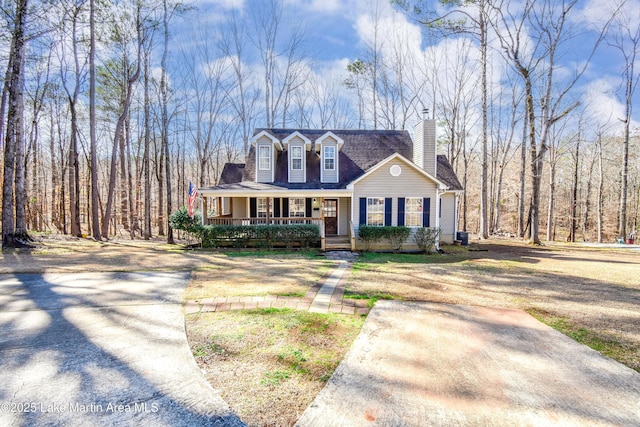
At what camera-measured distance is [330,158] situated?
14.8 m

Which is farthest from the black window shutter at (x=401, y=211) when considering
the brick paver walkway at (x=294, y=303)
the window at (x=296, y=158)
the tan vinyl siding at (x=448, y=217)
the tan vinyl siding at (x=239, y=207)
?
the brick paver walkway at (x=294, y=303)

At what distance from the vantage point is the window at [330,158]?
1475cm

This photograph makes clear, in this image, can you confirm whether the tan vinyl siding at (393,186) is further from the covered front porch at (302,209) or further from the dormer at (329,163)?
the dormer at (329,163)

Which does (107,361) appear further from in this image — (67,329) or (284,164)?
(284,164)

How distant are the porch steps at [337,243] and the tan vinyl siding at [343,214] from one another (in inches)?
25.3

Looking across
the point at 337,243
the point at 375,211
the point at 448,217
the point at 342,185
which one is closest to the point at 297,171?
the point at 342,185

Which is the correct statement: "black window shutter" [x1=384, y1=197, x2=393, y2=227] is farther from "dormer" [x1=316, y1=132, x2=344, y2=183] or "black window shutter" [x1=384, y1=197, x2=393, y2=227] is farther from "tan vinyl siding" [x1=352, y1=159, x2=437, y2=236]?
"dormer" [x1=316, y1=132, x2=344, y2=183]

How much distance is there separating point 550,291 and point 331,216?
9695 millimetres

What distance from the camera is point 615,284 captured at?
678 cm

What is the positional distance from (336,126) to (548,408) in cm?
2675

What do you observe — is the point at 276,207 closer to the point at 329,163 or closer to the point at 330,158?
the point at 329,163

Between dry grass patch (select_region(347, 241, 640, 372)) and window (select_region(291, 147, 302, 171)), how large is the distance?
7.73 metres

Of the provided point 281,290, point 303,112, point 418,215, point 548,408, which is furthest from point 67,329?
point 303,112

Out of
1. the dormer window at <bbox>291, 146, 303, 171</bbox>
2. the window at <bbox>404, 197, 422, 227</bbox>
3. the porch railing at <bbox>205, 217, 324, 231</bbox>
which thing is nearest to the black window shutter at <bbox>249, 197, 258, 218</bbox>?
the porch railing at <bbox>205, 217, 324, 231</bbox>
